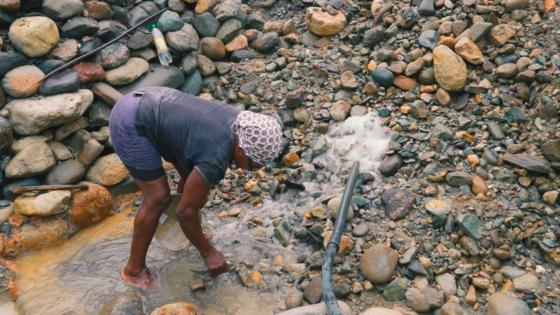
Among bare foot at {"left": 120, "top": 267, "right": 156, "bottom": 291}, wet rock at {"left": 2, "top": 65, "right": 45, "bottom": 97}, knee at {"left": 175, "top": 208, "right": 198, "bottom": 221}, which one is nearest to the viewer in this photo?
knee at {"left": 175, "top": 208, "right": 198, "bottom": 221}

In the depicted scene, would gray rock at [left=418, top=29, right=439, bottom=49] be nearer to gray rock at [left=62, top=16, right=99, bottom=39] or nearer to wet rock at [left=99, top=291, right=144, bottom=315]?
gray rock at [left=62, top=16, right=99, bottom=39]

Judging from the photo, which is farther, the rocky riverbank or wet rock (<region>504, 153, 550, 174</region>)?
wet rock (<region>504, 153, 550, 174</region>)

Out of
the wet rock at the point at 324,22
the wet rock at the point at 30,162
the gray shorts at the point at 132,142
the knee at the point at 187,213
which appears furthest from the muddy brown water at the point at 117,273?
the wet rock at the point at 324,22

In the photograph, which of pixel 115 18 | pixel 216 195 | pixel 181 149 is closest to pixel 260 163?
pixel 181 149

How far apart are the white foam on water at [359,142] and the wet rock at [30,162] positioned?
219 cm

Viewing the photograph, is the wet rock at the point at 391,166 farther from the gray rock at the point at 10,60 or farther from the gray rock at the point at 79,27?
the gray rock at the point at 10,60

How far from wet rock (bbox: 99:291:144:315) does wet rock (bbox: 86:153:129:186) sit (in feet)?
3.81

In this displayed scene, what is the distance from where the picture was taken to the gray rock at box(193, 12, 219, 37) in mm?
5395

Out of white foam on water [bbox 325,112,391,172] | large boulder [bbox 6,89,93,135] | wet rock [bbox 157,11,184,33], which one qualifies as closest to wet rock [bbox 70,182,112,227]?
large boulder [bbox 6,89,93,135]

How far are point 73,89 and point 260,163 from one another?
2083 millimetres

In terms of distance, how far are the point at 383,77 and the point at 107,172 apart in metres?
2.39

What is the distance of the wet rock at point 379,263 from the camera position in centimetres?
360

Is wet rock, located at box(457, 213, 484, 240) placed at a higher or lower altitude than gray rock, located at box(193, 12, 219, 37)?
lower

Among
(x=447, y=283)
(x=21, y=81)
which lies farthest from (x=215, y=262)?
(x=21, y=81)
